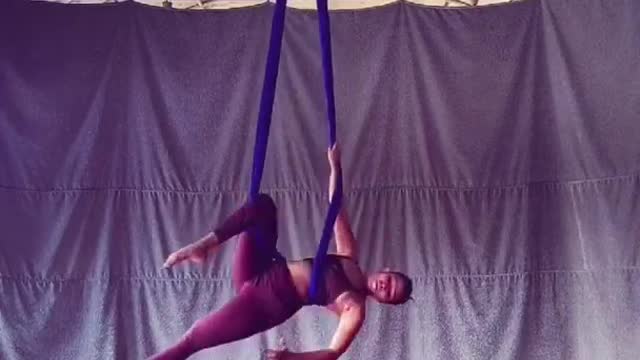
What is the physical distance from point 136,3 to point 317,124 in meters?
1.08

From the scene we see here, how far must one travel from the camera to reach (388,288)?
2.56m

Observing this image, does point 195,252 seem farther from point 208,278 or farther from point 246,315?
point 208,278

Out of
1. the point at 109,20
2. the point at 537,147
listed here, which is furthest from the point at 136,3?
the point at 537,147

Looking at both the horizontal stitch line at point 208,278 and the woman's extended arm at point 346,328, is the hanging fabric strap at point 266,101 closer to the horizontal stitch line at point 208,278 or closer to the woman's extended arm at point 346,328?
the woman's extended arm at point 346,328

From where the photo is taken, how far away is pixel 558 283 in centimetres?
354

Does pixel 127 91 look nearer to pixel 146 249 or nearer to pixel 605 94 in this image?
pixel 146 249

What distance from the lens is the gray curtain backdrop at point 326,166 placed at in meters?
3.54

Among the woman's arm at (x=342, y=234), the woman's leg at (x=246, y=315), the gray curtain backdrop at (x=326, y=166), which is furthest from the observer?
the gray curtain backdrop at (x=326, y=166)

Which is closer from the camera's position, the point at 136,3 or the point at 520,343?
the point at 520,343

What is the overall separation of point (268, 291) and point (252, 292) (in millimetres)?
52

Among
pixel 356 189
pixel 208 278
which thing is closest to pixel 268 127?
pixel 356 189

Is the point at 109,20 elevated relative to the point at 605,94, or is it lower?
elevated

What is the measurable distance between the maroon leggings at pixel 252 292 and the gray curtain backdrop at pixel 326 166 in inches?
43.2

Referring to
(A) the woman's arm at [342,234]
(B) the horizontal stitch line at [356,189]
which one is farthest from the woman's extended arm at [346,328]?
(B) the horizontal stitch line at [356,189]
